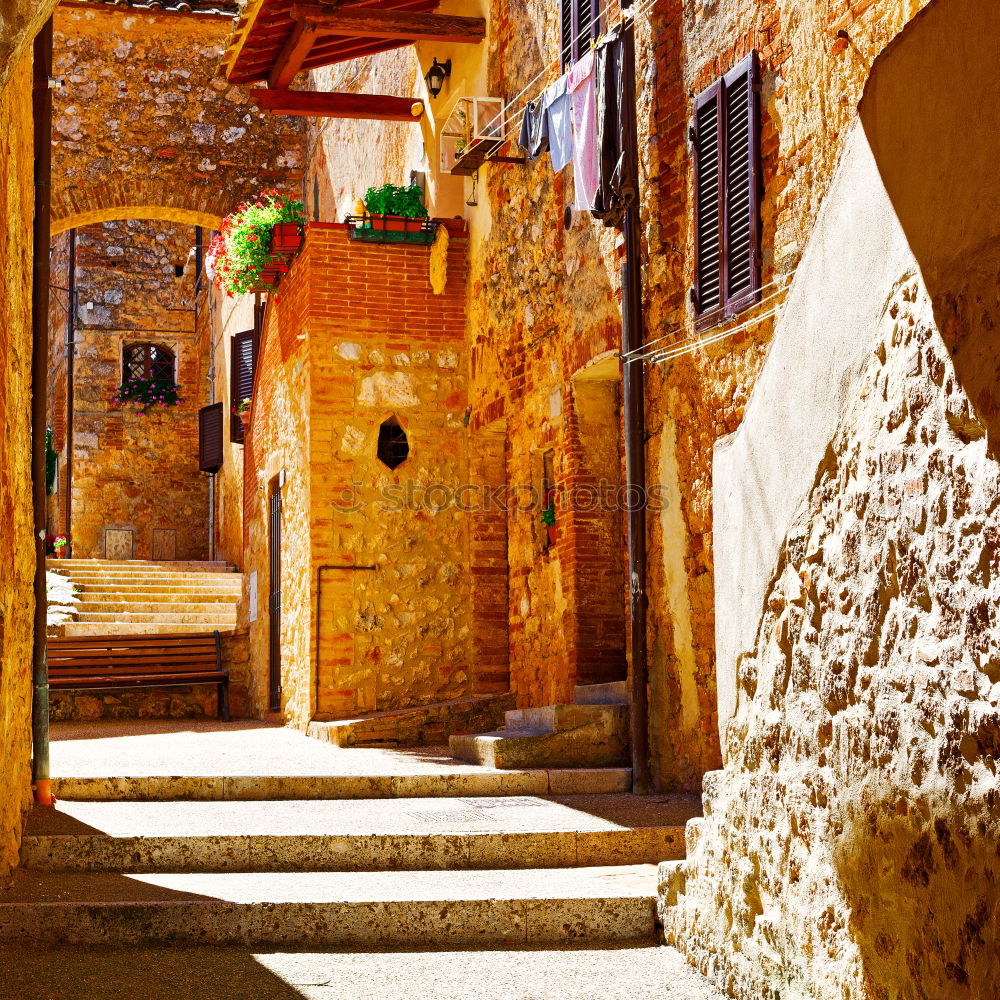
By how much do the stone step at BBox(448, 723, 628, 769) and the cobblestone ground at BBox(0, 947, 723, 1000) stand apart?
3.23 metres

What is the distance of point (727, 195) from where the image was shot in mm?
7148

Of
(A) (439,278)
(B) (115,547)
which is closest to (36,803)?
(A) (439,278)

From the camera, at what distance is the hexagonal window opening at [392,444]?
11.3 m

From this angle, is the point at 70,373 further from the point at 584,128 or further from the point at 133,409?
the point at 584,128

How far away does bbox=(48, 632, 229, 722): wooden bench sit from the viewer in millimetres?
13484

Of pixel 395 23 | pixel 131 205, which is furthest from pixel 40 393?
pixel 131 205

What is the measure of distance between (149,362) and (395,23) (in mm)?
15301

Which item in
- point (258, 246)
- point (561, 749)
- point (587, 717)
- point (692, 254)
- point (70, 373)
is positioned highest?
point (70, 373)

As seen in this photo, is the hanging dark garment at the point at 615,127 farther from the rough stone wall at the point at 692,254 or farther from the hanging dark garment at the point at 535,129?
the hanging dark garment at the point at 535,129

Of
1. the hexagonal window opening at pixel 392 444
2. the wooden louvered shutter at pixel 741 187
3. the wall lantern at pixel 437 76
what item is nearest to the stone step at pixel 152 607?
the hexagonal window opening at pixel 392 444

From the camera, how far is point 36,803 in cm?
659

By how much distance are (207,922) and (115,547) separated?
19.9 metres

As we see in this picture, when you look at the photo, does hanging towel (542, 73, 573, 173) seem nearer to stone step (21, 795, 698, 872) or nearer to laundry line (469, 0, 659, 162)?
laundry line (469, 0, 659, 162)

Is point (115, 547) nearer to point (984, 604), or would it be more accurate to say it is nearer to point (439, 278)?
point (439, 278)
